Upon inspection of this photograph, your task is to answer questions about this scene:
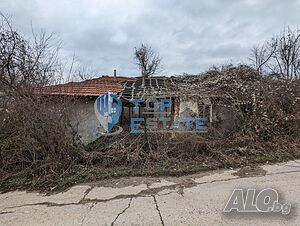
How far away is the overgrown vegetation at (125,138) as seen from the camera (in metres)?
4.84

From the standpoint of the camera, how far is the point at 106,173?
475cm

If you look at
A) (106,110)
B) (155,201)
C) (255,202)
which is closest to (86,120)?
(106,110)

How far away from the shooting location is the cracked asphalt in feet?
9.36

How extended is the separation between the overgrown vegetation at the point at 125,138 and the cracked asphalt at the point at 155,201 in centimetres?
48

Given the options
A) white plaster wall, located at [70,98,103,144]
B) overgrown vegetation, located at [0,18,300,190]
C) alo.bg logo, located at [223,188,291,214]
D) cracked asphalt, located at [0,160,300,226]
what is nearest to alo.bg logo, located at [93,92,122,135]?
white plaster wall, located at [70,98,103,144]

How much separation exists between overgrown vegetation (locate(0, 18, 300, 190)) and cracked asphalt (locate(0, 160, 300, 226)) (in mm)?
483

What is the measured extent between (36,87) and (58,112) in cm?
105

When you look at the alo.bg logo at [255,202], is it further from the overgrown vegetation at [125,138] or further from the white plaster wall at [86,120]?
the white plaster wall at [86,120]

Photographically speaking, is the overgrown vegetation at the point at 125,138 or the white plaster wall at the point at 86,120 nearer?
the overgrown vegetation at the point at 125,138

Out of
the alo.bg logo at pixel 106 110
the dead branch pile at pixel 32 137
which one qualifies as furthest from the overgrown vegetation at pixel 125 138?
the alo.bg logo at pixel 106 110

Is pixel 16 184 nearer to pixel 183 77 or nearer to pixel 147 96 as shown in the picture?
pixel 147 96

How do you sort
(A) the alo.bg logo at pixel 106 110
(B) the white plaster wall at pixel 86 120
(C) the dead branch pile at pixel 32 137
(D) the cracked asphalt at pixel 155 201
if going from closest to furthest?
1. (D) the cracked asphalt at pixel 155 201
2. (C) the dead branch pile at pixel 32 137
3. (B) the white plaster wall at pixel 86 120
4. (A) the alo.bg logo at pixel 106 110

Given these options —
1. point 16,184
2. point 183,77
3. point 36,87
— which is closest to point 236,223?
point 16,184

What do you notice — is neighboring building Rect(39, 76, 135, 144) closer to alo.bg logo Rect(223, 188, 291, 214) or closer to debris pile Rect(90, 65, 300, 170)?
debris pile Rect(90, 65, 300, 170)
